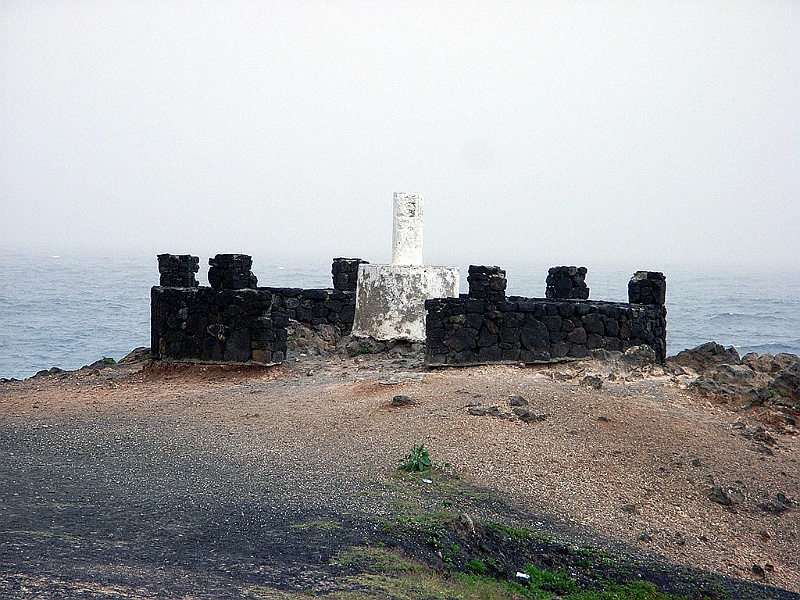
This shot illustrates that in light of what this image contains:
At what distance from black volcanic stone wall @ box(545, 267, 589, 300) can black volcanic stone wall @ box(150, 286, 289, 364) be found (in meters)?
5.40

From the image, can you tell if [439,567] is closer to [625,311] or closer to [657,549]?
[657,549]

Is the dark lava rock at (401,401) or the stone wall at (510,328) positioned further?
the stone wall at (510,328)

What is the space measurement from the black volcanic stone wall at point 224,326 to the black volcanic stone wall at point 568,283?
540cm

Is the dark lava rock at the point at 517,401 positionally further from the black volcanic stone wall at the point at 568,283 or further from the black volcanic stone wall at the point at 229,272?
the black volcanic stone wall at the point at 568,283

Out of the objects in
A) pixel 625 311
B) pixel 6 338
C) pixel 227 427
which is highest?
pixel 625 311

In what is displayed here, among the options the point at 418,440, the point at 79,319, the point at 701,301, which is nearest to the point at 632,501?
the point at 418,440

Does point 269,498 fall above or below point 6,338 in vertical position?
above

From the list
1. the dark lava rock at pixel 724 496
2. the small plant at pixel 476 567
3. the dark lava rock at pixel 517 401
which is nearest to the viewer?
the small plant at pixel 476 567

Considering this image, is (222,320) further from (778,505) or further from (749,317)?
(749,317)

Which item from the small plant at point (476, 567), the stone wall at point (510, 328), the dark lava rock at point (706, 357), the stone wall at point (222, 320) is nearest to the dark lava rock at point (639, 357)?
the dark lava rock at point (706, 357)

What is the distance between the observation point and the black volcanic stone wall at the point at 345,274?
18.7m

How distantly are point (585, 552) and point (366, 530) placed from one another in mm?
1857

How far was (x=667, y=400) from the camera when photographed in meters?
11.9

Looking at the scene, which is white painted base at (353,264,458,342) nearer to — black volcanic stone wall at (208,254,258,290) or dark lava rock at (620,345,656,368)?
black volcanic stone wall at (208,254,258,290)
